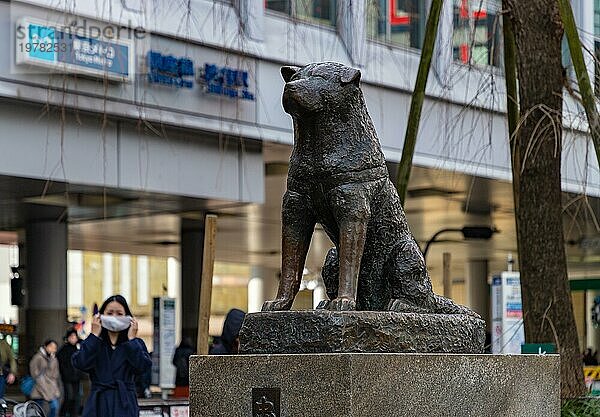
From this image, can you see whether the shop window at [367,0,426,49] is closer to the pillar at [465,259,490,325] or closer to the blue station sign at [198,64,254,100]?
the blue station sign at [198,64,254,100]

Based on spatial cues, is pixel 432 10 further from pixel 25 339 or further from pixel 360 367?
pixel 25 339

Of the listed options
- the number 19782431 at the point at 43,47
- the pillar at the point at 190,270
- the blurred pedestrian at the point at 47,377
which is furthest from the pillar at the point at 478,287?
the number 19782431 at the point at 43,47

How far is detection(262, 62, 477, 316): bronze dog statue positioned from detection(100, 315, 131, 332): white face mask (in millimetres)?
4149

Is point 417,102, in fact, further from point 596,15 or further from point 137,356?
point 596,15

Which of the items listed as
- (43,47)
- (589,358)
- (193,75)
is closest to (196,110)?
(193,75)

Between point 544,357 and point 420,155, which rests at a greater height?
point 420,155

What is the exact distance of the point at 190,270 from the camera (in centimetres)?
2706

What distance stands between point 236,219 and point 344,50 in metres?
9.89

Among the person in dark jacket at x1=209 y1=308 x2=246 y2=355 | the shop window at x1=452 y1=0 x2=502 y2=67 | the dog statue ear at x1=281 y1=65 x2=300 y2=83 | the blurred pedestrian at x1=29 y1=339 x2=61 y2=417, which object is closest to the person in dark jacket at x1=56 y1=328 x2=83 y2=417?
the blurred pedestrian at x1=29 y1=339 x2=61 y2=417

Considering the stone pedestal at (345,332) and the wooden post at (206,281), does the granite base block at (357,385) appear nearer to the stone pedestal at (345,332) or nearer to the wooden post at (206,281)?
the stone pedestal at (345,332)

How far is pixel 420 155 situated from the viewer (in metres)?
20.9

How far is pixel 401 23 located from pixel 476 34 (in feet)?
22.9

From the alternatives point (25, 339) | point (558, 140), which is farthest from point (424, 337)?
point (25, 339)

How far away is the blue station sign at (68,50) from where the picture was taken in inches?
623
